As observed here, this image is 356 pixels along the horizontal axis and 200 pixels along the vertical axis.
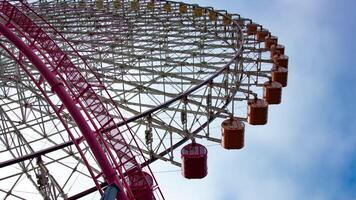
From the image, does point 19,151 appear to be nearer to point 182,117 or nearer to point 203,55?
point 182,117

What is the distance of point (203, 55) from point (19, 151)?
14588 millimetres

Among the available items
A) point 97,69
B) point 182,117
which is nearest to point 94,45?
point 97,69

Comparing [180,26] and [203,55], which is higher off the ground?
[180,26]

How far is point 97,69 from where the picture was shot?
29.3 meters

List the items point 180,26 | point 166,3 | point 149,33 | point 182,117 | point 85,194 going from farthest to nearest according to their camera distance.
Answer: point 166,3 < point 180,26 < point 149,33 < point 182,117 < point 85,194

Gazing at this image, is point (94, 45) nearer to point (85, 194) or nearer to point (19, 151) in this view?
point (19, 151)

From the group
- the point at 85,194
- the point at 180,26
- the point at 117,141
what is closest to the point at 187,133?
the point at 117,141

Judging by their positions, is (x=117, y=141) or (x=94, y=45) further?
(x=94, y=45)

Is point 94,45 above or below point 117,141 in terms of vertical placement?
above

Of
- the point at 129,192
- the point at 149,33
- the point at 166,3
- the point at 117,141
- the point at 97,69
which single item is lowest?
the point at 129,192

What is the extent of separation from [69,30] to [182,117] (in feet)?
61.5

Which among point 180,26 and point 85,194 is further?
point 180,26

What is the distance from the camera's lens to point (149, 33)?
35.1 meters

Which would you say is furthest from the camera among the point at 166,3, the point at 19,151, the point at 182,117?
the point at 166,3
